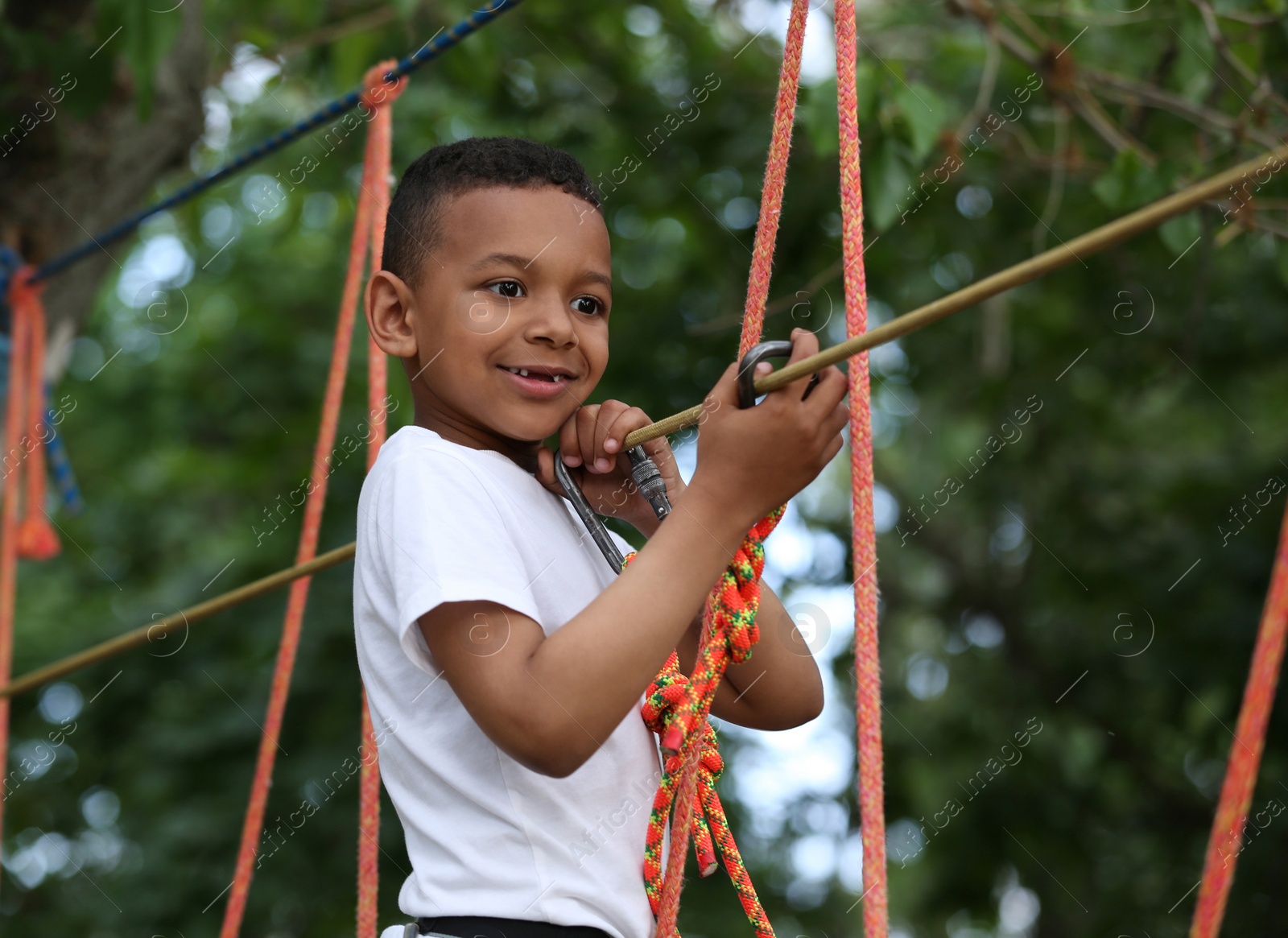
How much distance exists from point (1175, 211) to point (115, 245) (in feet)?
7.27

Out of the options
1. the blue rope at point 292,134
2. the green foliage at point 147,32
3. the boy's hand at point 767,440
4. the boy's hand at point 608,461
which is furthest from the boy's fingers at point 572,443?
the green foliage at point 147,32

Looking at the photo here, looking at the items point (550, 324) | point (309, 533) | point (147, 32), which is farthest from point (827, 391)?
point (147, 32)

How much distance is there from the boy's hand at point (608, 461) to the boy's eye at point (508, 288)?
121 mm

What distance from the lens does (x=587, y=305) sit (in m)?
1.16

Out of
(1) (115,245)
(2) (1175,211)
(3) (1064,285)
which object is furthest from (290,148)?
(2) (1175,211)

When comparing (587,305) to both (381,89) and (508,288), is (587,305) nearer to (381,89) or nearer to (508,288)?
(508,288)

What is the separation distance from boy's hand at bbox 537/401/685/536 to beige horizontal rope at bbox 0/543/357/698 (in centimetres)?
28

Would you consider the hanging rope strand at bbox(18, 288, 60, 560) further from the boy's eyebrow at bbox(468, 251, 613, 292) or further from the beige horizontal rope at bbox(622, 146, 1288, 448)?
the beige horizontal rope at bbox(622, 146, 1288, 448)

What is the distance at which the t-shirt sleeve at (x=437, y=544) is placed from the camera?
3.04 ft

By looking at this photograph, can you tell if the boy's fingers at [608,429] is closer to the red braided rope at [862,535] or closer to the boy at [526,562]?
the boy at [526,562]

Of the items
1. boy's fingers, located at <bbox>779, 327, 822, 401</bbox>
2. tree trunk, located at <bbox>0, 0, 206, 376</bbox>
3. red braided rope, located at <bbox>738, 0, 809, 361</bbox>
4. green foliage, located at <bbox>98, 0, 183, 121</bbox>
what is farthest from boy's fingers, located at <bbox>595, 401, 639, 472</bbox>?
tree trunk, located at <bbox>0, 0, 206, 376</bbox>

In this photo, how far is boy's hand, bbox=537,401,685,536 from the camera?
1.13 metres

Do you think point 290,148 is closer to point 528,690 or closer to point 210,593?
point 210,593

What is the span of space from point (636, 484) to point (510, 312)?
7.8 inches
